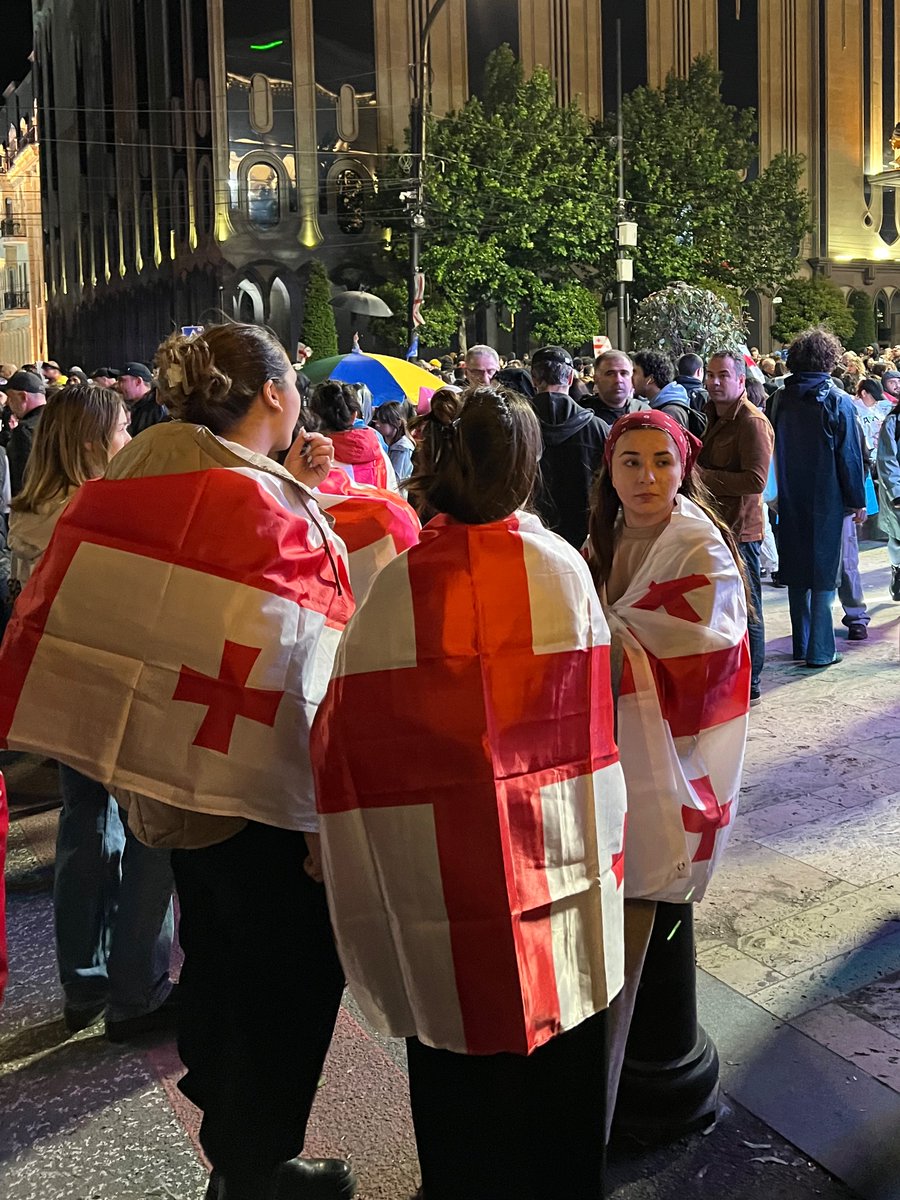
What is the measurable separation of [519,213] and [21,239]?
52329mm

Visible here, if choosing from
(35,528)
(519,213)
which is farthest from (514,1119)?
(519,213)

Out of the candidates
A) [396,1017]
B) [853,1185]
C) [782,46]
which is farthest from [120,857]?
[782,46]

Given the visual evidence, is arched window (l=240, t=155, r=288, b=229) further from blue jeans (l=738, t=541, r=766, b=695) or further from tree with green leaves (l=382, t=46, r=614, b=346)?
blue jeans (l=738, t=541, r=766, b=695)

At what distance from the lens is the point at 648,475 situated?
130 inches

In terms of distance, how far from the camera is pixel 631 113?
3725 centimetres

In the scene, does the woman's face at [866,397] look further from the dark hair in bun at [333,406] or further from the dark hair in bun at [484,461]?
the dark hair in bun at [484,461]

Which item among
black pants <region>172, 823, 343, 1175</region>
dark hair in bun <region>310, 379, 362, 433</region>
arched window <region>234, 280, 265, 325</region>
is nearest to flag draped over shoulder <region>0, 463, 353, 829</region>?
black pants <region>172, 823, 343, 1175</region>

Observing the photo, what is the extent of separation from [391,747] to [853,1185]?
69.5 inches

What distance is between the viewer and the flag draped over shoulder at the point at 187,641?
8.31 ft

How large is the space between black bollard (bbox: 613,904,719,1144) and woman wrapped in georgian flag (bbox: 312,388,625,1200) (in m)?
0.77

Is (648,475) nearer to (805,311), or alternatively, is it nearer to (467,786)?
(467,786)

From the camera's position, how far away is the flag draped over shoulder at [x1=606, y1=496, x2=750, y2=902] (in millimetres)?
2943

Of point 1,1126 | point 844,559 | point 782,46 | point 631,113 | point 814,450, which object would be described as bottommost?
point 1,1126

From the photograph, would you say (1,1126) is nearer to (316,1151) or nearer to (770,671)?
(316,1151)
